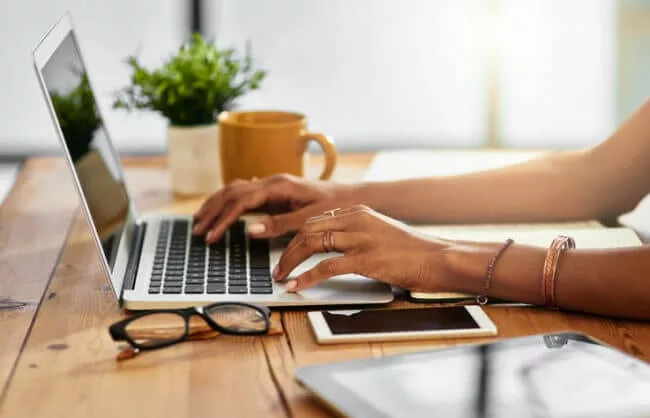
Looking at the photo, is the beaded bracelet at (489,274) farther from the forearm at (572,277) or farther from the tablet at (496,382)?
the tablet at (496,382)

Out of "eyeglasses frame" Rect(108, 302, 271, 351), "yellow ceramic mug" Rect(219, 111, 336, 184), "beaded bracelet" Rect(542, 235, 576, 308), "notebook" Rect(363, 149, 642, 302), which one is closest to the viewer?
"eyeglasses frame" Rect(108, 302, 271, 351)

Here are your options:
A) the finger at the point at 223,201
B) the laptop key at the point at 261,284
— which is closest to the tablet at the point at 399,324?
the laptop key at the point at 261,284

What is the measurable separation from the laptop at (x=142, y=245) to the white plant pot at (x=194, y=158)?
6.7 inches

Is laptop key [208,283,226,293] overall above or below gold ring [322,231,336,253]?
below

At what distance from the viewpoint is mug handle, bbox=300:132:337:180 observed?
1649mm

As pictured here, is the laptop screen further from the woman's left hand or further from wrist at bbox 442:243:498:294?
wrist at bbox 442:243:498:294

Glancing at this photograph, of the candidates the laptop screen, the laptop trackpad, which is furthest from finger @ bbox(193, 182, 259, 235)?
the laptop trackpad

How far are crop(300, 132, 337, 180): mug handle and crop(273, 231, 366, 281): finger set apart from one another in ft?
1.44

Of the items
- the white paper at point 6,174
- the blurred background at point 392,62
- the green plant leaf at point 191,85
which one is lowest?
the white paper at point 6,174

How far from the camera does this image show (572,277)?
1.16m

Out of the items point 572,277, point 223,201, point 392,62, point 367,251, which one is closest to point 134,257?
point 223,201

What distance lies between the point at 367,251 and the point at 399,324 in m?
0.13

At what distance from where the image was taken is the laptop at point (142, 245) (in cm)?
118

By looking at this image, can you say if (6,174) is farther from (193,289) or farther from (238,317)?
(238,317)
